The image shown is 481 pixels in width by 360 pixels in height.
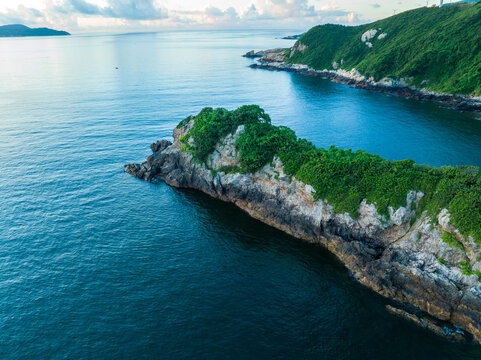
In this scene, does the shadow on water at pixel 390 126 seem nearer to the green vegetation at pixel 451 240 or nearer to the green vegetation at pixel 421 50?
the green vegetation at pixel 421 50

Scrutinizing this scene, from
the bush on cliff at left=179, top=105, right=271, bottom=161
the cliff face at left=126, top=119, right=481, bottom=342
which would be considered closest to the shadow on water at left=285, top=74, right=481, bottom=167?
the bush on cliff at left=179, top=105, right=271, bottom=161

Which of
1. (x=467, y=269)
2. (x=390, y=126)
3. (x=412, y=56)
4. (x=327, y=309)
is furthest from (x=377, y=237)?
(x=412, y=56)

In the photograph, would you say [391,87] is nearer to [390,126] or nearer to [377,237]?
[390,126]

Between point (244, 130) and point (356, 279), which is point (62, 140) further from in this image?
point (356, 279)

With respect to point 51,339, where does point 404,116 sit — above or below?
above

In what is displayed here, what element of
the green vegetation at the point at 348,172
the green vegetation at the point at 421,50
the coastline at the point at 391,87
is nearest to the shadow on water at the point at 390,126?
the coastline at the point at 391,87

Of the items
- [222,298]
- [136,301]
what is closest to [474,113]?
[222,298]

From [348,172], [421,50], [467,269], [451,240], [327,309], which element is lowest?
[327,309]
